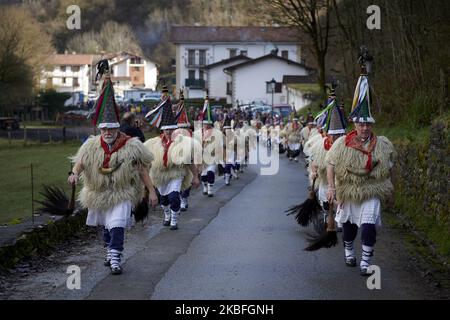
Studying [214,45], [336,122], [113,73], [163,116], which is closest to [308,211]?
[336,122]

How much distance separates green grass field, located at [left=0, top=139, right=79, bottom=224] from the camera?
1973 centimetres

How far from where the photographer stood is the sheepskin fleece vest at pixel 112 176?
10.4 m

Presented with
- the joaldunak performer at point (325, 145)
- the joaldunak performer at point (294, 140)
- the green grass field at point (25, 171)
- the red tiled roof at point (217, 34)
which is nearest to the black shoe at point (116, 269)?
the green grass field at point (25, 171)

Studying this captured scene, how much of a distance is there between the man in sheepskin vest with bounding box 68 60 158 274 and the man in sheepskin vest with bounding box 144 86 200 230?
3533 mm

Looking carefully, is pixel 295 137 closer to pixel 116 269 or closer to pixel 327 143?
pixel 327 143

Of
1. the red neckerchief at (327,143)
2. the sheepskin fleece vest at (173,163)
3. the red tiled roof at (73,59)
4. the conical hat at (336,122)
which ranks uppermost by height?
the red tiled roof at (73,59)

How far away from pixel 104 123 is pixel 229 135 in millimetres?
14443

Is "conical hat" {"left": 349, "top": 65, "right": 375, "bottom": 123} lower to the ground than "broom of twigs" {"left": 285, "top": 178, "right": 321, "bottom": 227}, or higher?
higher

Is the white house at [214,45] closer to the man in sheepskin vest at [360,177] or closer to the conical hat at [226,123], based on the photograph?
the conical hat at [226,123]

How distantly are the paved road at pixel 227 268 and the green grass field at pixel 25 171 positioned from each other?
3.99 meters

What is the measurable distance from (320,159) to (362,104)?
3193mm

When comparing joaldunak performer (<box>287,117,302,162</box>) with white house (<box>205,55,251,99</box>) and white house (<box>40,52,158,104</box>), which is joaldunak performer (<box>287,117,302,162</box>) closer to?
white house (<box>205,55,251,99</box>)

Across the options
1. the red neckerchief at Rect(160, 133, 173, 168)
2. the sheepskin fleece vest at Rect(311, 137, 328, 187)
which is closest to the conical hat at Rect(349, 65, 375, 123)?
the sheepskin fleece vest at Rect(311, 137, 328, 187)

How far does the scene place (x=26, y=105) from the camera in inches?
3059
